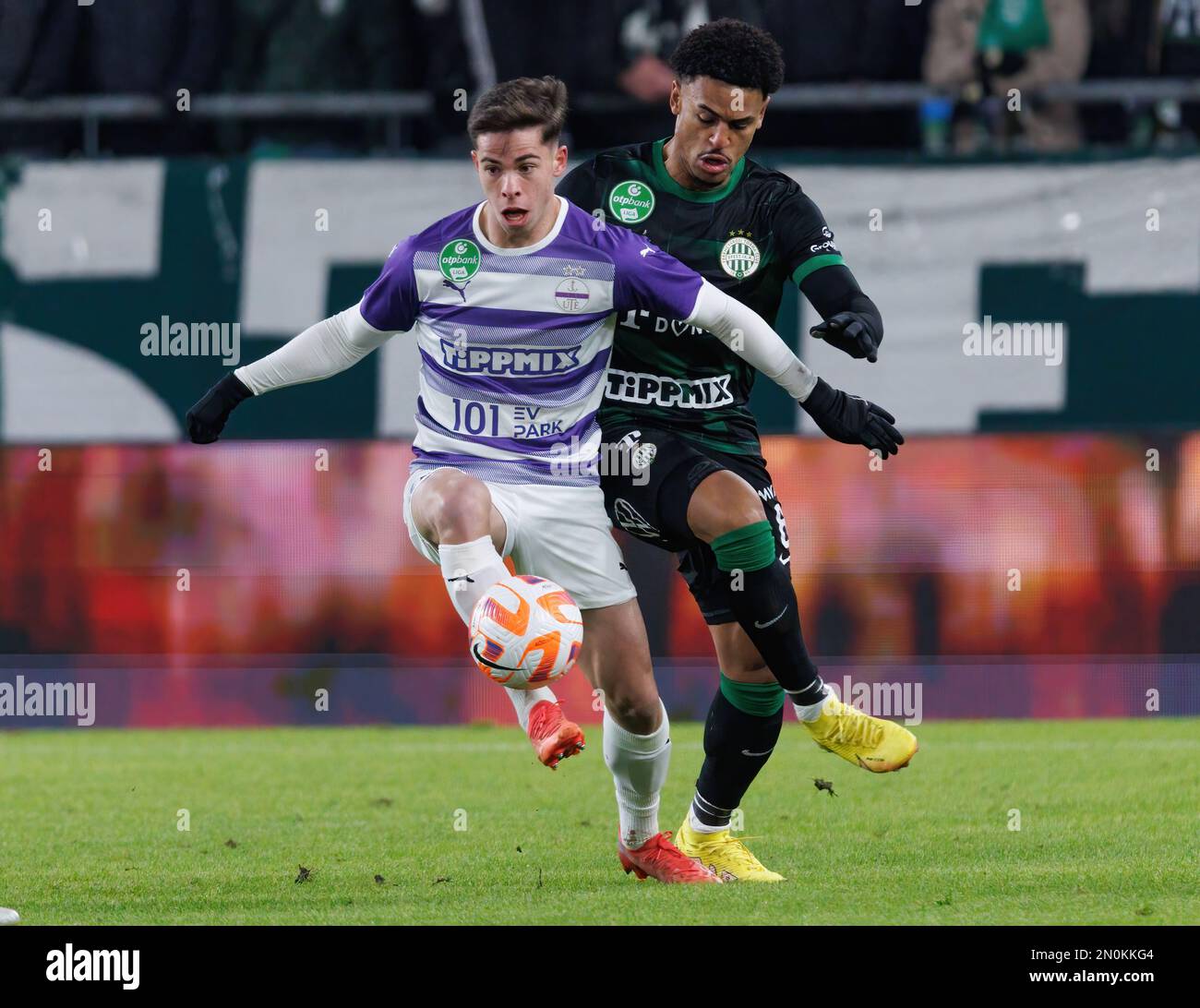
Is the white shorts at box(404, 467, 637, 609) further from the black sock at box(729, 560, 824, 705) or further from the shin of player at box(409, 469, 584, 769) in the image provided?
the black sock at box(729, 560, 824, 705)

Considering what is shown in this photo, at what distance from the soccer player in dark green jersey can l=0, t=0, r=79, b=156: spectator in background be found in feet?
23.2

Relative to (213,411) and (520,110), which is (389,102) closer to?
(213,411)

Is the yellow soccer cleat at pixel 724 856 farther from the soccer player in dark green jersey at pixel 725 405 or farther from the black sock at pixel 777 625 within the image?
the black sock at pixel 777 625

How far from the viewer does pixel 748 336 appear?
5.80 m

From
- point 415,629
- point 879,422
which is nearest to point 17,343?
point 415,629

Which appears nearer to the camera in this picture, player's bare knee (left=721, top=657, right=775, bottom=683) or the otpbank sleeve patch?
the otpbank sleeve patch

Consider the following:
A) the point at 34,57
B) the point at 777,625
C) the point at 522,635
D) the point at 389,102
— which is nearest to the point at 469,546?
the point at 522,635

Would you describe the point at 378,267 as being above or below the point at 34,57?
below

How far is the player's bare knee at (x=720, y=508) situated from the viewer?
5762 millimetres

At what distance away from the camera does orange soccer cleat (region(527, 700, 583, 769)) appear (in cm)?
529

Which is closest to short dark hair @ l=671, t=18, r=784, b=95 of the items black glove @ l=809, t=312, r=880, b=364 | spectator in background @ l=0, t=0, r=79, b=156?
black glove @ l=809, t=312, r=880, b=364

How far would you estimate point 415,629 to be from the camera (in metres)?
11.2

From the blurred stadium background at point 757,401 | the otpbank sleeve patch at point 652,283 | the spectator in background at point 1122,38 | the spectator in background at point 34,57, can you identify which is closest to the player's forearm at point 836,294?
the otpbank sleeve patch at point 652,283

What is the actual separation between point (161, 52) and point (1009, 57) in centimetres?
524
